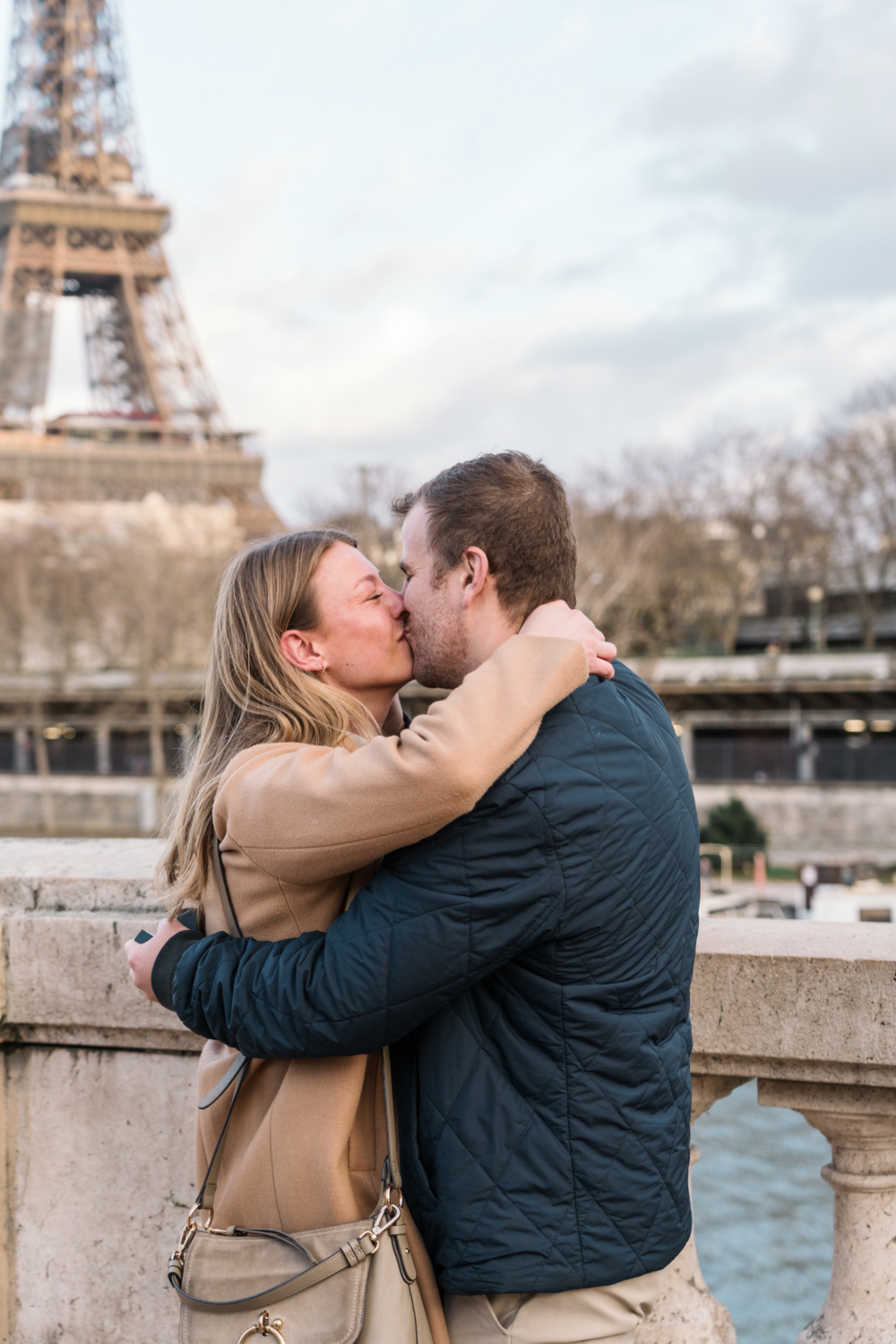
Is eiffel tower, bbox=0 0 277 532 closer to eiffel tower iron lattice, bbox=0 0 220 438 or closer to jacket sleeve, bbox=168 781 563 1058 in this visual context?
eiffel tower iron lattice, bbox=0 0 220 438

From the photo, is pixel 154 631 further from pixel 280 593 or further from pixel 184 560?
pixel 280 593

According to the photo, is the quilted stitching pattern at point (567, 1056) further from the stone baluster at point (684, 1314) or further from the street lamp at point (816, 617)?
the street lamp at point (816, 617)

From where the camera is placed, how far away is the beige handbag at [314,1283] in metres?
1.69

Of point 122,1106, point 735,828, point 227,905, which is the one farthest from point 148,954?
point 735,828

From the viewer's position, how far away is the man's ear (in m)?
1.86

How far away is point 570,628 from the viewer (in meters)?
1.80

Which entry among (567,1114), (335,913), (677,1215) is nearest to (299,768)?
(335,913)

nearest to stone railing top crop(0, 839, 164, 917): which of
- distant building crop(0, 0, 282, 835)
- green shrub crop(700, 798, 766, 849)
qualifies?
green shrub crop(700, 798, 766, 849)

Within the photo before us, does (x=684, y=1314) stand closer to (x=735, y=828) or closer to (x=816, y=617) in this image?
(x=735, y=828)

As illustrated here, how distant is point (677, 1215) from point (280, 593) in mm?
1108

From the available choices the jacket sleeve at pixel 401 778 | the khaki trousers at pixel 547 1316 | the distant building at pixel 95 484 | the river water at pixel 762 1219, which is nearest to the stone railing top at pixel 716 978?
the khaki trousers at pixel 547 1316

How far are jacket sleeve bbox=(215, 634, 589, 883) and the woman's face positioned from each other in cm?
30

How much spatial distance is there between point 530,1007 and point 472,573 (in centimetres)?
63

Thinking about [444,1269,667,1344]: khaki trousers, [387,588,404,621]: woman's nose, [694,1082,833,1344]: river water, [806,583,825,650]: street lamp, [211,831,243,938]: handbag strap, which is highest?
[387,588,404,621]: woman's nose
